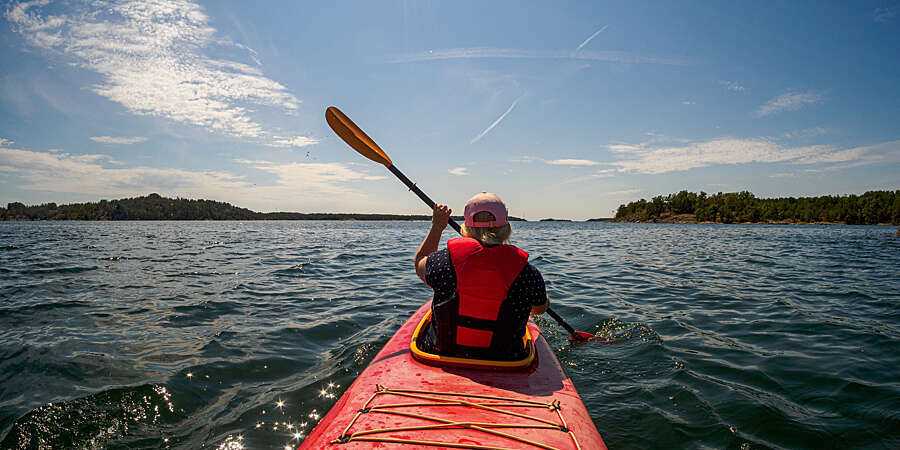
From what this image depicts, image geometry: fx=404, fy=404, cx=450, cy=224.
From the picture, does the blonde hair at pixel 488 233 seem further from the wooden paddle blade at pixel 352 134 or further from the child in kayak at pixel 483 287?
the wooden paddle blade at pixel 352 134

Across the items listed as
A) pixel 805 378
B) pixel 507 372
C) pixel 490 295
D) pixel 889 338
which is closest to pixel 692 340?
pixel 805 378

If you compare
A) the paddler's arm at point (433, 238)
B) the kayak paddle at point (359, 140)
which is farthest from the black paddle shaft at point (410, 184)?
the paddler's arm at point (433, 238)

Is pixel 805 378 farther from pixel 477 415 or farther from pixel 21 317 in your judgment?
pixel 21 317

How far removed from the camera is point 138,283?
10695 millimetres

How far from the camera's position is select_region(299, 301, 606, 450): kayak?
7.91ft

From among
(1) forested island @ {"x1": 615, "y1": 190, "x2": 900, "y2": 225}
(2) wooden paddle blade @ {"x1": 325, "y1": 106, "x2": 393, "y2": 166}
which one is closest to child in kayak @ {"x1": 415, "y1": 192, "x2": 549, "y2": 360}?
(2) wooden paddle blade @ {"x1": 325, "y1": 106, "x2": 393, "y2": 166}

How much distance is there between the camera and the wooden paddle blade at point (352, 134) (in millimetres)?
6547

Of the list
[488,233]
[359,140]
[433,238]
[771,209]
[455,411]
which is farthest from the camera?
[771,209]

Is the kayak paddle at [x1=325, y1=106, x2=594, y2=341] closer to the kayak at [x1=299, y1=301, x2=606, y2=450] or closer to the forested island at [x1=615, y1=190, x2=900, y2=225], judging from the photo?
the kayak at [x1=299, y1=301, x2=606, y2=450]

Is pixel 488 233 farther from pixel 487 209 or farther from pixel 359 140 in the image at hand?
pixel 359 140

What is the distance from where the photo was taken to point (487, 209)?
3.48 metres

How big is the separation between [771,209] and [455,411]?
113m

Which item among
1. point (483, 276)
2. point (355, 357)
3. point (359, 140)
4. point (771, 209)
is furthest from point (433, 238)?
point (771, 209)

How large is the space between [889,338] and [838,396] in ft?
9.85
